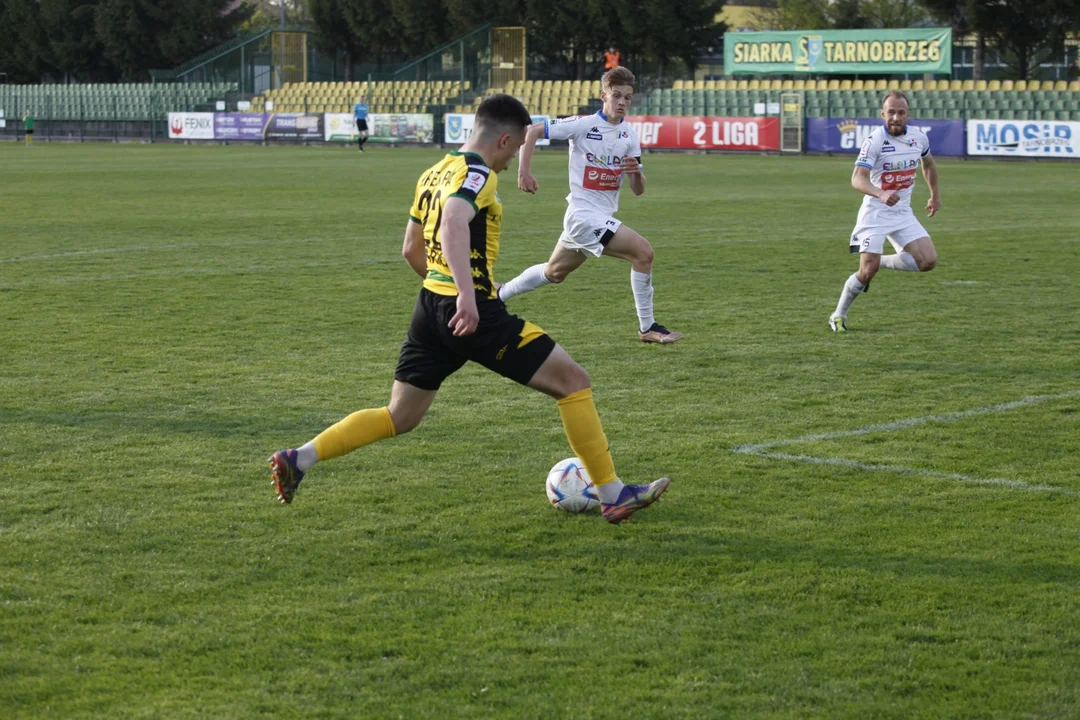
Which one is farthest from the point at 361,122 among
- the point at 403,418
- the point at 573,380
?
the point at 573,380

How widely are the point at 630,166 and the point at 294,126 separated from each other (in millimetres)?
44183

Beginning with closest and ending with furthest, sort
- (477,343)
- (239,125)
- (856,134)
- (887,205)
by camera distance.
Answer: (477,343), (887,205), (856,134), (239,125)

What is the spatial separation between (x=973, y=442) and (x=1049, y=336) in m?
3.70

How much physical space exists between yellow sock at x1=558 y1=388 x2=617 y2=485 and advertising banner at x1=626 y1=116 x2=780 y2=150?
124 ft

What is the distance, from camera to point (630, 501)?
5309 mm

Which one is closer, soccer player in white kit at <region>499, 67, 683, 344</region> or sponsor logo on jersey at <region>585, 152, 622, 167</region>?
soccer player in white kit at <region>499, 67, 683, 344</region>

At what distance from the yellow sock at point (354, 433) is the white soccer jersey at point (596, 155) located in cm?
488

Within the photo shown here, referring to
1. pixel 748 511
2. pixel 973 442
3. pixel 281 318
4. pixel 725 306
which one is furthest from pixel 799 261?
pixel 748 511

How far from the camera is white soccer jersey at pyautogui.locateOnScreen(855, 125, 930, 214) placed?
10.4 metres

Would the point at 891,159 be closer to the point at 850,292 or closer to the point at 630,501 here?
the point at 850,292

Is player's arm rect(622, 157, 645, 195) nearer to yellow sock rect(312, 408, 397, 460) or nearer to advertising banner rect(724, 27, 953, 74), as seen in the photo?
yellow sock rect(312, 408, 397, 460)

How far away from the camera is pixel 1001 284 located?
1288cm

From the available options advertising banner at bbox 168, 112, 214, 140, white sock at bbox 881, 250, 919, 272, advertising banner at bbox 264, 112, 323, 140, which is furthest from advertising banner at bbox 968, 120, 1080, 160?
advertising banner at bbox 168, 112, 214, 140

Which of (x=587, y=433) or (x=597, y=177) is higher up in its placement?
(x=597, y=177)
